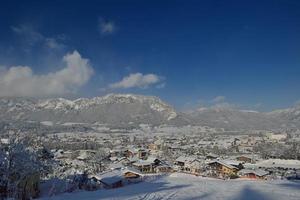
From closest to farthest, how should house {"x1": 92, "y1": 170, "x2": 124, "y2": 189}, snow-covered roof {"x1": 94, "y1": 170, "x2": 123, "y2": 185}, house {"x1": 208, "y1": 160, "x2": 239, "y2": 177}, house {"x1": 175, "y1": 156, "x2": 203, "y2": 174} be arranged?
house {"x1": 92, "y1": 170, "x2": 124, "y2": 189}, snow-covered roof {"x1": 94, "y1": 170, "x2": 123, "y2": 185}, house {"x1": 208, "y1": 160, "x2": 239, "y2": 177}, house {"x1": 175, "y1": 156, "x2": 203, "y2": 174}

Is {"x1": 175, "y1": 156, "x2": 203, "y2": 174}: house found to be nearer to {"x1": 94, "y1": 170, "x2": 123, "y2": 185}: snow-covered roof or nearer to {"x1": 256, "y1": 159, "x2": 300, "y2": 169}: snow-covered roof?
{"x1": 256, "y1": 159, "x2": 300, "y2": 169}: snow-covered roof

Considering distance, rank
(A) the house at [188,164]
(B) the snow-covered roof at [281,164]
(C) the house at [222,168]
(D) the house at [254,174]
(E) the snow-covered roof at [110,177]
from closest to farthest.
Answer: (E) the snow-covered roof at [110,177] < (D) the house at [254,174] < (C) the house at [222,168] < (A) the house at [188,164] < (B) the snow-covered roof at [281,164]

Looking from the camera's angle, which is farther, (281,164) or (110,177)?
(281,164)

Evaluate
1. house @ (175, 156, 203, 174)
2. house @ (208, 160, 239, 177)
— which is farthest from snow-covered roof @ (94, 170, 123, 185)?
house @ (175, 156, 203, 174)

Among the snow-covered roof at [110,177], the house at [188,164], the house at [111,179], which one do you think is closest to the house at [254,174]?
the house at [188,164]

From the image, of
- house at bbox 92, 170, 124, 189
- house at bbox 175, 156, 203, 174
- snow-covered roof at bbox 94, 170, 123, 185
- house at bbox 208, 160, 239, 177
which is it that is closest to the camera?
house at bbox 92, 170, 124, 189

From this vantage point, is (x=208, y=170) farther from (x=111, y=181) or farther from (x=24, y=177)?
(x=24, y=177)

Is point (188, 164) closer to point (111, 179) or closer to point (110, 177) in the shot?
point (110, 177)

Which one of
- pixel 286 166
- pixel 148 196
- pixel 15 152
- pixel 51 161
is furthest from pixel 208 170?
pixel 148 196

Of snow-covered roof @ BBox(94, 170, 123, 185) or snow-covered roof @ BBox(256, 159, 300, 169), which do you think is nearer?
snow-covered roof @ BBox(94, 170, 123, 185)

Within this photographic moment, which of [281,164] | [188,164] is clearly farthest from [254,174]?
[281,164]

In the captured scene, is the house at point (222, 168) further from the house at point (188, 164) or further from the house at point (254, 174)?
the house at point (254, 174)
